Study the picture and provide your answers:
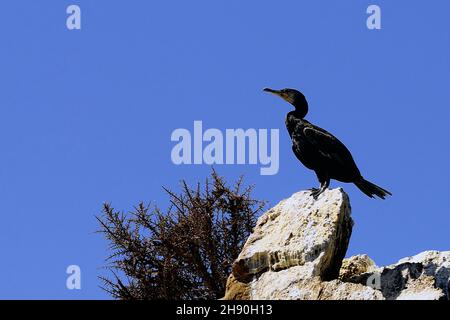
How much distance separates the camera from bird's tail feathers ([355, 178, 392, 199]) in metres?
17.6

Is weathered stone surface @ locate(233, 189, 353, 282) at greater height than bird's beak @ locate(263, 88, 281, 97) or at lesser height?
lesser

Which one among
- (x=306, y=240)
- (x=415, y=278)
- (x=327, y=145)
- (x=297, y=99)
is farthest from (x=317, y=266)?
(x=297, y=99)

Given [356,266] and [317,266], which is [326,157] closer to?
[356,266]

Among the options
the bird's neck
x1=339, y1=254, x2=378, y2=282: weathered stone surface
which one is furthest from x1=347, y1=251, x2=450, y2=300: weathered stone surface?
the bird's neck

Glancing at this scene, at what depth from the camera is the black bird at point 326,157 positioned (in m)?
17.7

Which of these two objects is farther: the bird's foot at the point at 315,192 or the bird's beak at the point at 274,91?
the bird's beak at the point at 274,91

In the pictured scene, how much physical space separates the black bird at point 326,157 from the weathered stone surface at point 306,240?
44 cm

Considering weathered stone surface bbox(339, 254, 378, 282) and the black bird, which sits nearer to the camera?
the black bird

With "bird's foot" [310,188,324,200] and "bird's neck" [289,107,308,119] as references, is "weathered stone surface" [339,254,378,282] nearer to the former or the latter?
"bird's foot" [310,188,324,200]

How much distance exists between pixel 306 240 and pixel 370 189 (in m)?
1.48

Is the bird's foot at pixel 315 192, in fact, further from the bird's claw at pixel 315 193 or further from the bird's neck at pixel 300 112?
the bird's neck at pixel 300 112

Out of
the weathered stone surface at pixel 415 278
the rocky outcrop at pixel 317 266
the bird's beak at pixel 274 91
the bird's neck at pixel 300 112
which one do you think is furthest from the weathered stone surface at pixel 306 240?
the bird's beak at pixel 274 91

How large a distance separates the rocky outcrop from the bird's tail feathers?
740mm
